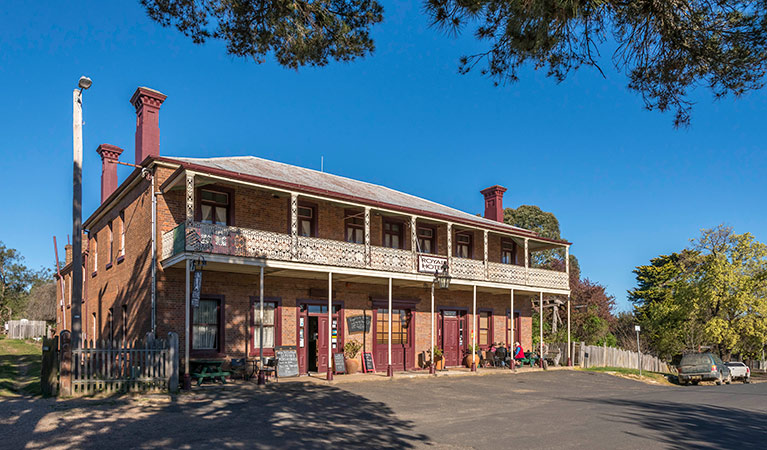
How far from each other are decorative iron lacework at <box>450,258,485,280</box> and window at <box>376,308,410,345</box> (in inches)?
100.0

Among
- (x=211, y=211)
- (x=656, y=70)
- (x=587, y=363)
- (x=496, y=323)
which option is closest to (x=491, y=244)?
(x=496, y=323)

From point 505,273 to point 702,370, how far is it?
8.62m

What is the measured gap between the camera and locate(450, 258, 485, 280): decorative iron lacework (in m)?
21.3

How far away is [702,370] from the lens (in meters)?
23.1

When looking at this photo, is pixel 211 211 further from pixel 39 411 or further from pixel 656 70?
pixel 656 70

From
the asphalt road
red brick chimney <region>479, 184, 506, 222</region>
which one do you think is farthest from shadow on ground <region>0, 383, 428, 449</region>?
red brick chimney <region>479, 184, 506, 222</region>

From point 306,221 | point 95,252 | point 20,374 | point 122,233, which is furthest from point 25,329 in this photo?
point 306,221

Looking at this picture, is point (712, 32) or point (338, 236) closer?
point (712, 32)

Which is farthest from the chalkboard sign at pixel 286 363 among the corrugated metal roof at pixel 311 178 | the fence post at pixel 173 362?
the corrugated metal roof at pixel 311 178

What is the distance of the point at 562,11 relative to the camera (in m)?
6.27

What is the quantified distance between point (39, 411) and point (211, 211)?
781 centimetres

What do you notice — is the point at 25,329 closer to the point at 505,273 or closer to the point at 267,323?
the point at 267,323

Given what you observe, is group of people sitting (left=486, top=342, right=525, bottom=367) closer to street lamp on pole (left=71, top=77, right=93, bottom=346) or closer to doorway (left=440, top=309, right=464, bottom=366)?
doorway (left=440, top=309, right=464, bottom=366)

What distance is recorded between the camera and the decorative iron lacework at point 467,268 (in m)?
21.3
